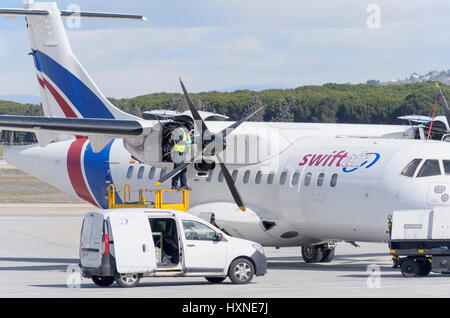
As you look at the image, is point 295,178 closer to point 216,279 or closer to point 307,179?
point 307,179

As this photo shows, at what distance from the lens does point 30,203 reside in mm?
51312

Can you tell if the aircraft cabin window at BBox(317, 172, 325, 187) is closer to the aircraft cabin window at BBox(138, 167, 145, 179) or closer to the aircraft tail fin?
the aircraft cabin window at BBox(138, 167, 145, 179)

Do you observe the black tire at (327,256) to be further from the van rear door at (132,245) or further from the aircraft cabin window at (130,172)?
the van rear door at (132,245)

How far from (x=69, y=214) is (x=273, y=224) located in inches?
900

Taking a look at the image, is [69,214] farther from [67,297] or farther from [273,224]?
[67,297]

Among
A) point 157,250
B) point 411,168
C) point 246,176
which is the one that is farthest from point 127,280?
point 411,168

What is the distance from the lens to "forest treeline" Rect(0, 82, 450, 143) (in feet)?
171

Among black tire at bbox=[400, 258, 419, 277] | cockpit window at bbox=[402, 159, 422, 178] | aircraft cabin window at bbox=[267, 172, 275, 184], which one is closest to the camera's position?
black tire at bbox=[400, 258, 419, 277]

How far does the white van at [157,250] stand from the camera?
1673 cm

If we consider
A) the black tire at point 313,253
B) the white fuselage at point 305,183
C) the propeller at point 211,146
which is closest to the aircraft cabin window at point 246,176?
the white fuselage at point 305,183

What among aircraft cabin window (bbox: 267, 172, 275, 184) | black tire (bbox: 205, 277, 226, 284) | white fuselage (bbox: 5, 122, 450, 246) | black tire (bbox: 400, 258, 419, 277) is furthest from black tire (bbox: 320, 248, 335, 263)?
black tire (bbox: 205, 277, 226, 284)

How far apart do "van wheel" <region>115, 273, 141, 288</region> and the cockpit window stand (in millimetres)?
6797

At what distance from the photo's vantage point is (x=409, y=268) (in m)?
18.9

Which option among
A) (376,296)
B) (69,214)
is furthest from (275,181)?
(69,214)
